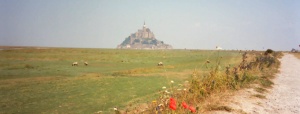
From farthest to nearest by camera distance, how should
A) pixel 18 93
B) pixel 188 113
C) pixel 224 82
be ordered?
pixel 18 93
pixel 224 82
pixel 188 113

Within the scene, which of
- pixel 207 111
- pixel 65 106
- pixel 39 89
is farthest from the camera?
pixel 39 89

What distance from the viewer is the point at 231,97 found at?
8.75 meters

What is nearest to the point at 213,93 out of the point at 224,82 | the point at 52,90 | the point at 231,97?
the point at 231,97

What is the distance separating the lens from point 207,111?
700cm

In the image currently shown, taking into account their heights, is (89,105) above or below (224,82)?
below

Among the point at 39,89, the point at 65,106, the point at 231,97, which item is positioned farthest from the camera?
the point at 39,89

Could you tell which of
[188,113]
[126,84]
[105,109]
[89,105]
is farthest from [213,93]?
[126,84]

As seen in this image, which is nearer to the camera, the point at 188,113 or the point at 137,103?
the point at 188,113

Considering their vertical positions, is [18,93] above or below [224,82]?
below

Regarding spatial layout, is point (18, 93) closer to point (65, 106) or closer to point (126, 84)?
point (65, 106)

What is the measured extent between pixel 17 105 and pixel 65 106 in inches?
82.9

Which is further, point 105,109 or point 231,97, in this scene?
point 105,109

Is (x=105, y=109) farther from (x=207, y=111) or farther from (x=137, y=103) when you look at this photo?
(x=207, y=111)

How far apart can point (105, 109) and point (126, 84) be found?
5.89 m
